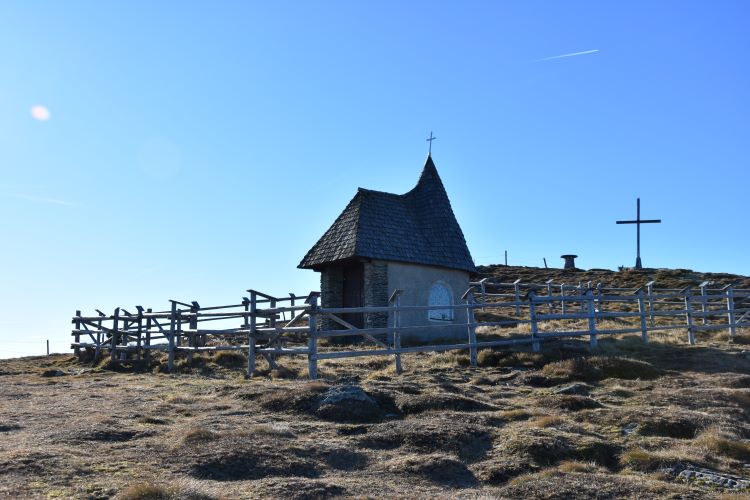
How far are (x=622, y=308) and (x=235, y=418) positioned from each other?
2861 centimetres

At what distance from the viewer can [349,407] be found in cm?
977

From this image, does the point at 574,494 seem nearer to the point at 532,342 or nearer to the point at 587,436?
the point at 587,436

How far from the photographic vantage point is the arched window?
23.4 m

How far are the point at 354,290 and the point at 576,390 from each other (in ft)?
40.6

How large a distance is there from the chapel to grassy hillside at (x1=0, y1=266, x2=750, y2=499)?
24.9 feet

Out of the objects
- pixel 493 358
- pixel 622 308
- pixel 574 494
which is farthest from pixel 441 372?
pixel 622 308

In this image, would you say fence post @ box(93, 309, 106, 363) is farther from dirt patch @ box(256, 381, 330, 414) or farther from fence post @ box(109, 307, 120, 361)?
dirt patch @ box(256, 381, 330, 414)

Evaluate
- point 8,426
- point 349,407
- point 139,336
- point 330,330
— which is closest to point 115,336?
point 139,336

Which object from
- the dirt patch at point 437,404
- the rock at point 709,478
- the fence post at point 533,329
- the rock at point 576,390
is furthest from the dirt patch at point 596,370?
the rock at point 709,478

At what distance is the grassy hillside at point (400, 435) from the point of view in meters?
6.61

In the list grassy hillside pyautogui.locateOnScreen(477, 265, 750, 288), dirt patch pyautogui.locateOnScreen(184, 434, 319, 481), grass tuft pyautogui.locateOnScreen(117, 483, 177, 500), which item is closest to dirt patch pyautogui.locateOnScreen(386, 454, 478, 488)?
dirt patch pyautogui.locateOnScreen(184, 434, 319, 481)

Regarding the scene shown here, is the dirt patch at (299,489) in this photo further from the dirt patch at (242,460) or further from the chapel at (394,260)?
the chapel at (394,260)

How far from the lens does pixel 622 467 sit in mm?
7586

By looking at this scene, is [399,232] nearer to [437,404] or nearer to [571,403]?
[571,403]
